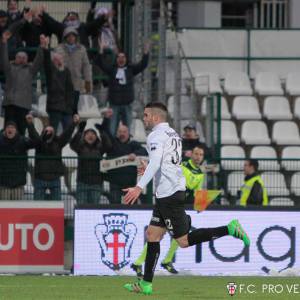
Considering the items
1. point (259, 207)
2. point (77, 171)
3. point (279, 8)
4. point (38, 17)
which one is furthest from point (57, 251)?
point (279, 8)

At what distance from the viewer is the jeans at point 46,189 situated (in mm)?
19562

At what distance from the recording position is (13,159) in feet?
65.4

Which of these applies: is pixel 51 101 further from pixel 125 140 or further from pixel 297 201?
pixel 297 201

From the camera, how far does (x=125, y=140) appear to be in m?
20.5

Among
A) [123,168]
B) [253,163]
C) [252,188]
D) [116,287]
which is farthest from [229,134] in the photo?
[116,287]

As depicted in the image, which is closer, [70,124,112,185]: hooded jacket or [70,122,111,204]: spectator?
[70,122,111,204]: spectator

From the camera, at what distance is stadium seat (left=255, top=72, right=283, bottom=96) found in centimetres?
2659

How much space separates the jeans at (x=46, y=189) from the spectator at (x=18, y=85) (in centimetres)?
234

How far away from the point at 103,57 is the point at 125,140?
3185mm

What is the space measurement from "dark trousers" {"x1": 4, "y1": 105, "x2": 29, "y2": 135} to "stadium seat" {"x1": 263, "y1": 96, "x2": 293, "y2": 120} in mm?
5942

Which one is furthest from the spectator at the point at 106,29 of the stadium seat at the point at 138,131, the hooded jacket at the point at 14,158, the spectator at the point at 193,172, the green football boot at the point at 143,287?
the green football boot at the point at 143,287

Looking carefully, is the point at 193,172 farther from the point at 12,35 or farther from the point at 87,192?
the point at 12,35

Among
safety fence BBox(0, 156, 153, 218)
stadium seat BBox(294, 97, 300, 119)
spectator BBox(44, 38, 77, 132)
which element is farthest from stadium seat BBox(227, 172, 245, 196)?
stadium seat BBox(294, 97, 300, 119)

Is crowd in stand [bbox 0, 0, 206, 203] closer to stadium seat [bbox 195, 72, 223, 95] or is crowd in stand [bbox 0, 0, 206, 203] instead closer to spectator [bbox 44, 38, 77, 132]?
spectator [bbox 44, 38, 77, 132]
